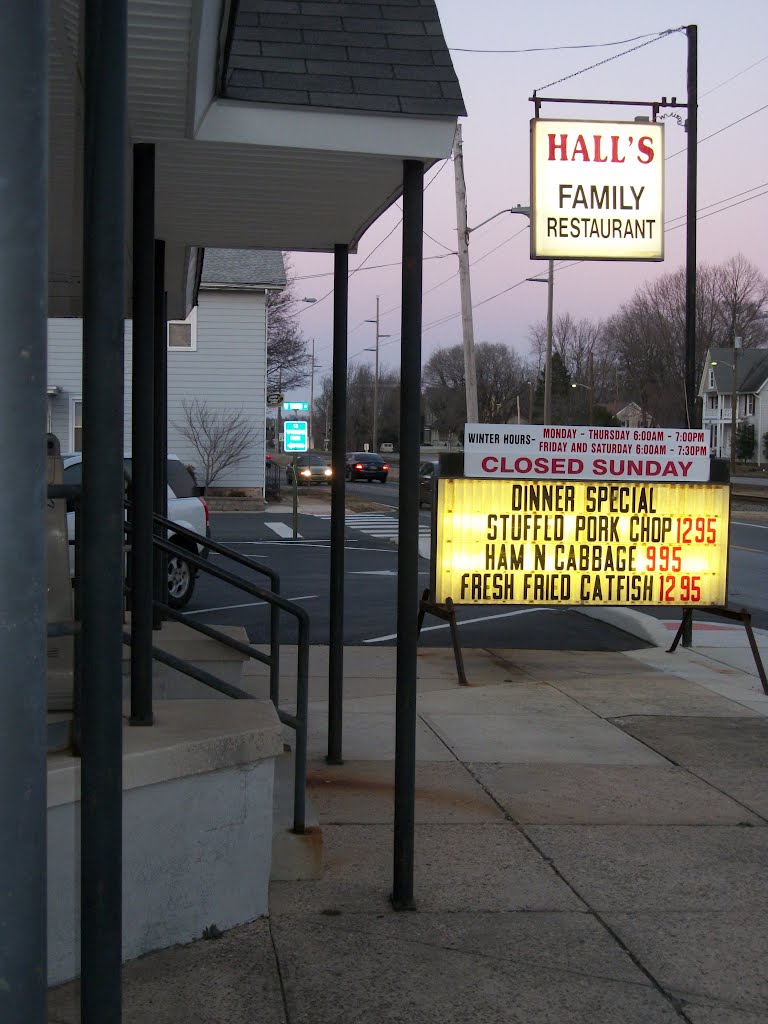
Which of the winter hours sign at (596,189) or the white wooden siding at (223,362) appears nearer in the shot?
the winter hours sign at (596,189)

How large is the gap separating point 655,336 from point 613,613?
236ft

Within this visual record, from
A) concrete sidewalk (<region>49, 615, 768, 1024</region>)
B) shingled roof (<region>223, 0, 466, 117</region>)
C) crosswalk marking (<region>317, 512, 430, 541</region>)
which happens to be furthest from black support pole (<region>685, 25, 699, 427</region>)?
crosswalk marking (<region>317, 512, 430, 541</region>)

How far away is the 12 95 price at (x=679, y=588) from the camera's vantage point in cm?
1009

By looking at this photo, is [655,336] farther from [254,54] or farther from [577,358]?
[254,54]

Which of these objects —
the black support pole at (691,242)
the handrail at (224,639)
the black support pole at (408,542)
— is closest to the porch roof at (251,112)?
the black support pole at (408,542)

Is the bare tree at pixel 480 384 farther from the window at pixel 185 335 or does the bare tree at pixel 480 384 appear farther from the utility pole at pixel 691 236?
the utility pole at pixel 691 236

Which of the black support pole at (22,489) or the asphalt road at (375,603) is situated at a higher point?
the black support pole at (22,489)

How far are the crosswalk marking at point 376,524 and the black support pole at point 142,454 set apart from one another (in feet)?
69.5

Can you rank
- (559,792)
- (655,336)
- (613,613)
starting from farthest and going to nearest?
(655,336) < (613,613) < (559,792)

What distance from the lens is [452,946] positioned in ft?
14.2

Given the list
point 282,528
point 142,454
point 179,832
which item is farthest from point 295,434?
point 179,832

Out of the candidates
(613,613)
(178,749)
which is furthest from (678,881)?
(613,613)

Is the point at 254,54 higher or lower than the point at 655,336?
lower

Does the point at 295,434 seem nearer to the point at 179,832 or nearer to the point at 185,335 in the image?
the point at 185,335
